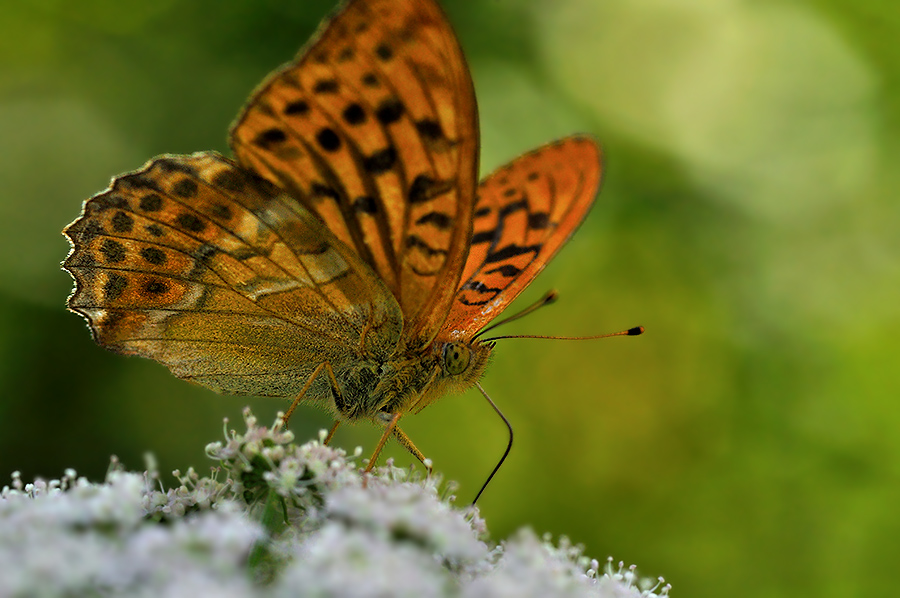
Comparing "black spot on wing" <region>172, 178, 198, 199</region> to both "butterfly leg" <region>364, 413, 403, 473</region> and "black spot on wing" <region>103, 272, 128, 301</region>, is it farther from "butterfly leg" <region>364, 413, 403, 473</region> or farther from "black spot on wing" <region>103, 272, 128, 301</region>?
"butterfly leg" <region>364, 413, 403, 473</region>

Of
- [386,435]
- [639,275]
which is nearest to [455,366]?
[386,435]

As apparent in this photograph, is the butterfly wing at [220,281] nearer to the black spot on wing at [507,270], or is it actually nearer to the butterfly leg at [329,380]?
the butterfly leg at [329,380]

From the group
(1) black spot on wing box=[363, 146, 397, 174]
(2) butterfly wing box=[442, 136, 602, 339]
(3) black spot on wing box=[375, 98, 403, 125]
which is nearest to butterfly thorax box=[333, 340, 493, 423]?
(2) butterfly wing box=[442, 136, 602, 339]

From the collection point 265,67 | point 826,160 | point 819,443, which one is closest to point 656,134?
point 826,160

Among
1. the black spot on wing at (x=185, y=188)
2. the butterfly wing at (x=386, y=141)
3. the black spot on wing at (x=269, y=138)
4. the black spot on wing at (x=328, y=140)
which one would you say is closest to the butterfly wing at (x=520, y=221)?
the butterfly wing at (x=386, y=141)

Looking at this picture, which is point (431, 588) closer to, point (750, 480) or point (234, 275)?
point (234, 275)

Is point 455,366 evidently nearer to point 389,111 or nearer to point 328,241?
point 328,241
